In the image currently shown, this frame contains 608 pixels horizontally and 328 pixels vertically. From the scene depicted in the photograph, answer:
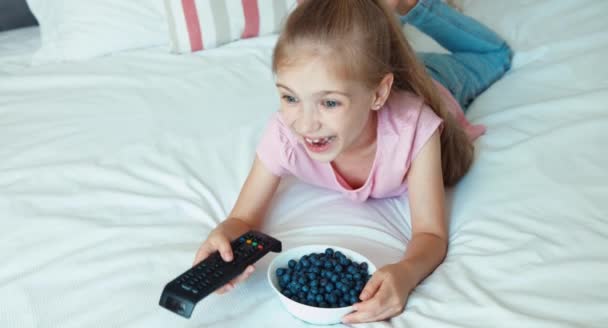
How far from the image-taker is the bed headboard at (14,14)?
1620 mm

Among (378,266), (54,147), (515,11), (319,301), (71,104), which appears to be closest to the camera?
(319,301)

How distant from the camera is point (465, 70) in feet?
4.68

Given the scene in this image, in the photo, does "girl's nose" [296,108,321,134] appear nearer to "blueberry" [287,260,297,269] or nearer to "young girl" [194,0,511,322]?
"young girl" [194,0,511,322]

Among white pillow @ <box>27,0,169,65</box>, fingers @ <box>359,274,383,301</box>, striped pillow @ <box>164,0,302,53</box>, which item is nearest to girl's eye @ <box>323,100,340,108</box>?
fingers @ <box>359,274,383,301</box>

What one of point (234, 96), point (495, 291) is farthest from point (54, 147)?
point (495, 291)

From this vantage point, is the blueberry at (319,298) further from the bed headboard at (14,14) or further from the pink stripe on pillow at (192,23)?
the bed headboard at (14,14)

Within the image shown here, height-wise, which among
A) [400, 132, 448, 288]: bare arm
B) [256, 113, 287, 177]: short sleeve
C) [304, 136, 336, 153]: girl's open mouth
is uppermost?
[304, 136, 336, 153]: girl's open mouth

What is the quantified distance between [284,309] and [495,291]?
0.27m

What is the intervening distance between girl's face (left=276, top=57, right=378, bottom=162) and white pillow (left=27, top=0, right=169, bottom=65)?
30.7 inches

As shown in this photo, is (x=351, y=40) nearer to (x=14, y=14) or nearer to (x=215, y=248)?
(x=215, y=248)

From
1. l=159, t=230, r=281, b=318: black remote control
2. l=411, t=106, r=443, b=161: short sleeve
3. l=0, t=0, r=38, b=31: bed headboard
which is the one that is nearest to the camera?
l=159, t=230, r=281, b=318: black remote control

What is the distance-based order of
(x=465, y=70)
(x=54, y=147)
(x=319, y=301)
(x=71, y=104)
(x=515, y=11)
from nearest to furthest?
(x=319, y=301), (x=54, y=147), (x=71, y=104), (x=465, y=70), (x=515, y=11)

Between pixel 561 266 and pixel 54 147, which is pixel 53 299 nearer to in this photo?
pixel 54 147

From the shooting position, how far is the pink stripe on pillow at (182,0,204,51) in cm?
149
